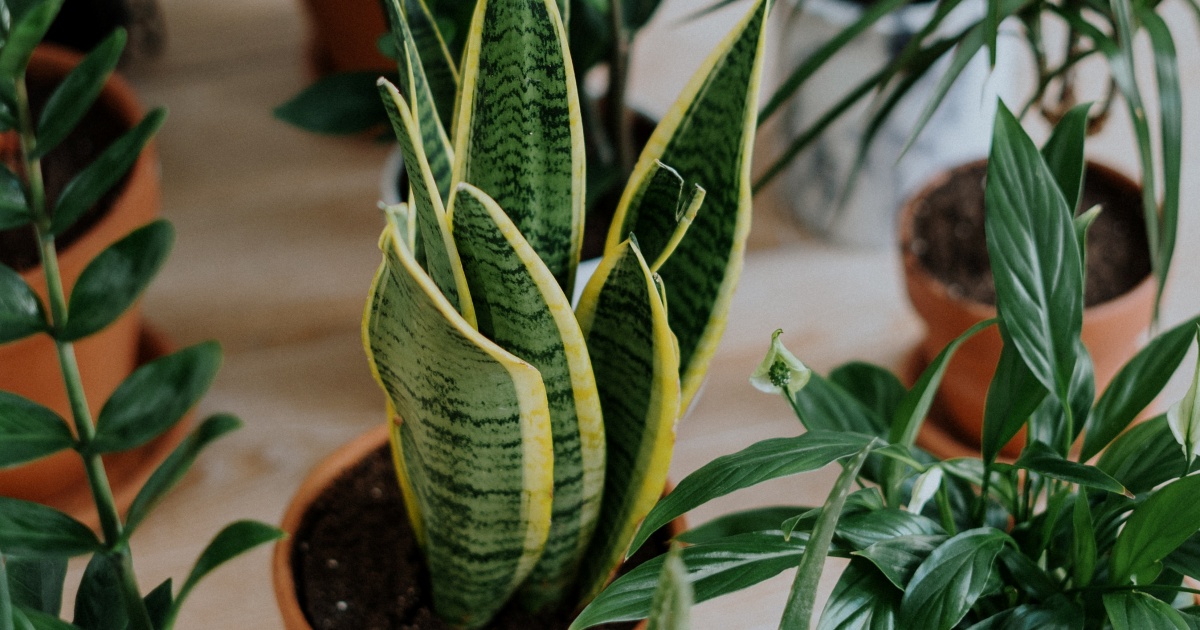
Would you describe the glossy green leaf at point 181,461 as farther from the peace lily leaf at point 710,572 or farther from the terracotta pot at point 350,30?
the terracotta pot at point 350,30

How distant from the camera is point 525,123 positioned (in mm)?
474

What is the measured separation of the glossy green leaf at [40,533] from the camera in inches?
17.6

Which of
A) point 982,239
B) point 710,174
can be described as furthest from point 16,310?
point 982,239

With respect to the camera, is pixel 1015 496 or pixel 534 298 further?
pixel 1015 496

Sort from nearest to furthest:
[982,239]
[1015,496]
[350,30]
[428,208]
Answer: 1. [428,208]
2. [1015,496]
3. [982,239]
4. [350,30]

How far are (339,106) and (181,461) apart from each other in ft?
1.36

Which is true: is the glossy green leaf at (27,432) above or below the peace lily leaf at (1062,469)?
below

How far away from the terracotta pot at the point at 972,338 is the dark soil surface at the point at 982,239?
10mm

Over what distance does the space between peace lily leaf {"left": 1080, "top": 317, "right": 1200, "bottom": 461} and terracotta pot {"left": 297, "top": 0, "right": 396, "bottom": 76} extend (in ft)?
2.29

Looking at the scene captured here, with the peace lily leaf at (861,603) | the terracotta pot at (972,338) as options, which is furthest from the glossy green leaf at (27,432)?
the terracotta pot at (972,338)

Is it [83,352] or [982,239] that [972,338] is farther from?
[83,352]

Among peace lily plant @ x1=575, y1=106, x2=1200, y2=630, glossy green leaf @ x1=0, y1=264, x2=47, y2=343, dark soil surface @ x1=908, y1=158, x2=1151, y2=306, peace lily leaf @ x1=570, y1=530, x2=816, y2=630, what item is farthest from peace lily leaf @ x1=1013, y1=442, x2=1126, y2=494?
glossy green leaf @ x1=0, y1=264, x2=47, y2=343

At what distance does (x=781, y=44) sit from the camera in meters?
0.96

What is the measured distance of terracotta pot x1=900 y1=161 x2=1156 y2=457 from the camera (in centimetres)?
77
